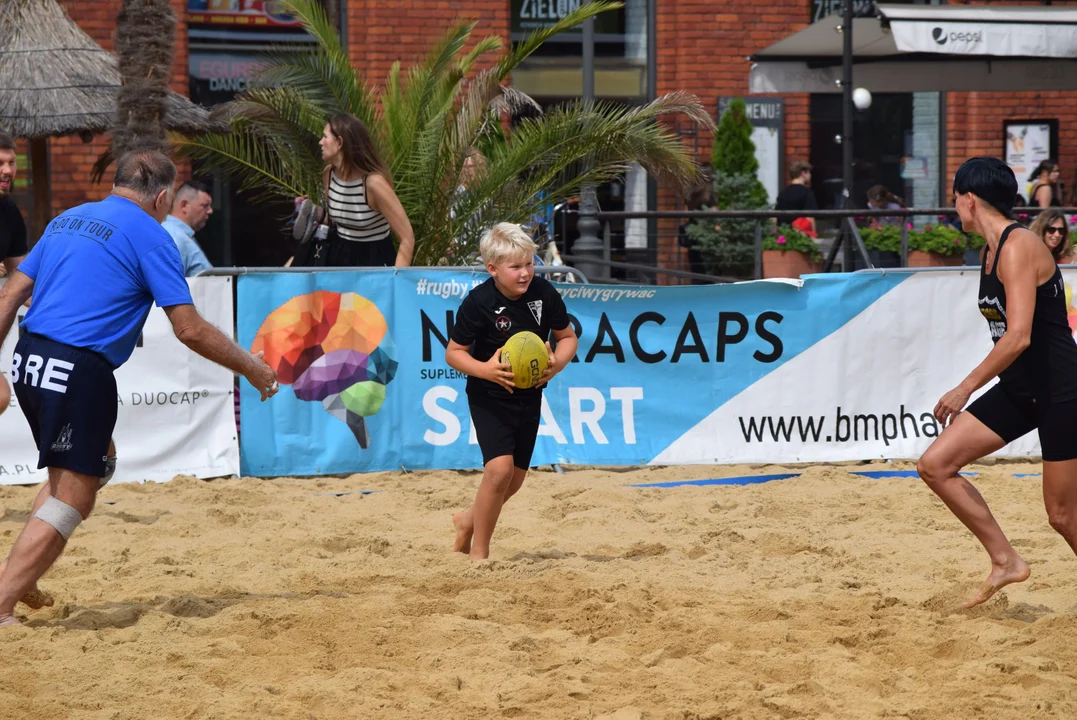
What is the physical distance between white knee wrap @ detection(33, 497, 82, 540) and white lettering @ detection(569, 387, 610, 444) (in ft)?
14.6

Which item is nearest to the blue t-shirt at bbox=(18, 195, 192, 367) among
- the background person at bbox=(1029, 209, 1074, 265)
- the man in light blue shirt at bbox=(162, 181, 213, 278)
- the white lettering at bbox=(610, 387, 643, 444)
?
the man in light blue shirt at bbox=(162, 181, 213, 278)

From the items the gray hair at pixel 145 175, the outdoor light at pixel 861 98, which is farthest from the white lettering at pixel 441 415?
the outdoor light at pixel 861 98

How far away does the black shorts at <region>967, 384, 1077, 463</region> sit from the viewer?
5.27 meters

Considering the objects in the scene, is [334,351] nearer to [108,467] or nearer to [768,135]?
[108,467]

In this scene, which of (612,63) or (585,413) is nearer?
(585,413)

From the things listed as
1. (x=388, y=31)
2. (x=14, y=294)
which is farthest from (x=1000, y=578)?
(x=388, y=31)

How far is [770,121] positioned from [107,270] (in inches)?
543

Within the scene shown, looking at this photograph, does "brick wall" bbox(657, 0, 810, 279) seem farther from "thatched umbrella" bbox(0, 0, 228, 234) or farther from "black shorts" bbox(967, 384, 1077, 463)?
"black shorts" bbox(967, 384, 1077, 463)

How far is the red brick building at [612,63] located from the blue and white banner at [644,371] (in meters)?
5.99

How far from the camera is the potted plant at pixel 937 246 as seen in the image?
44.9ft

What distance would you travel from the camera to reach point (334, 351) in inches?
350

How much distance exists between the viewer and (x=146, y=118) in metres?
10.7

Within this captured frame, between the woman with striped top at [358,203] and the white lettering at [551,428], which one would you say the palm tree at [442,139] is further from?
the white lettering at [551,428]

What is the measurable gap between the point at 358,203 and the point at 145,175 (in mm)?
3820
